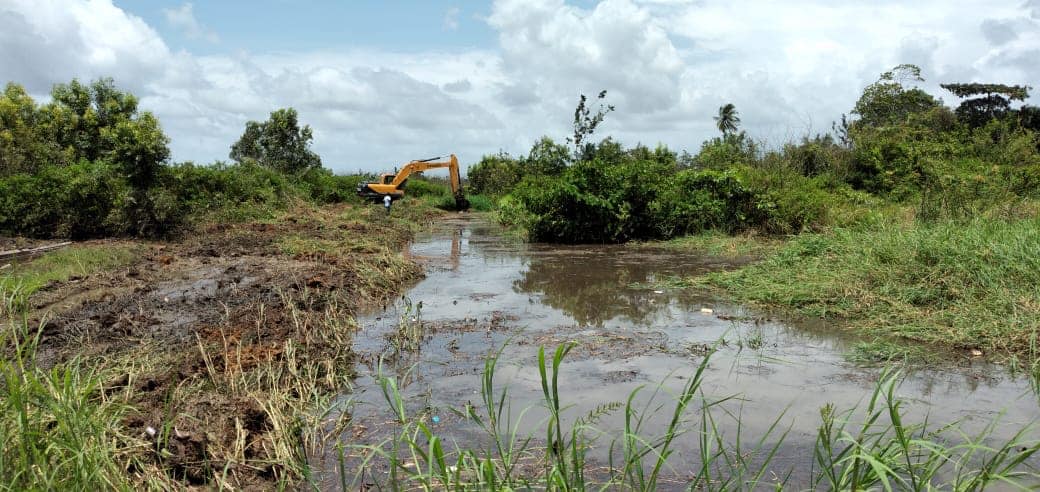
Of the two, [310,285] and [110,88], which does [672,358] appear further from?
[110,88]

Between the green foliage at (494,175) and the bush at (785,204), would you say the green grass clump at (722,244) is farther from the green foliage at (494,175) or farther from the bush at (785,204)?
the green foliage at (494,175)

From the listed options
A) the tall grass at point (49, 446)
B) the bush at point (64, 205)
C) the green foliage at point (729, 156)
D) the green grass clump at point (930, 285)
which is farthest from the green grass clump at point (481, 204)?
the tall grass at point (49, 446)

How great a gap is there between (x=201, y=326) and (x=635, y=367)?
387 cm

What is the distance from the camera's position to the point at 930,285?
6.67 metres

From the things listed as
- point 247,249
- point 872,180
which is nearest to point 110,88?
point 247,249

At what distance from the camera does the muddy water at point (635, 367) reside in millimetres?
4184

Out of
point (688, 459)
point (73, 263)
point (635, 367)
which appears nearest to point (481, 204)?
point (73, 263)

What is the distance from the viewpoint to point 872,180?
18094 mm

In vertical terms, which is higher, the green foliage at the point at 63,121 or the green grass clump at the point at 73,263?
the green foliage at the point at 63,121

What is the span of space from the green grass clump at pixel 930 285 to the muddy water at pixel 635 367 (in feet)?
1.42

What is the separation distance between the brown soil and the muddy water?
1.84 feet

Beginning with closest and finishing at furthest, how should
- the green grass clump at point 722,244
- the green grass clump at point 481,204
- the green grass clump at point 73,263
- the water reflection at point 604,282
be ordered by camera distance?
the water reflection at point 604,282 < the green grass clump at point 73,263 < the green grass clump at point 722,244 < the green grass clump at point 481,204

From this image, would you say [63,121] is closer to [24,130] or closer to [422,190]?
[24,130]

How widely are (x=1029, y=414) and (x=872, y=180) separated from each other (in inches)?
608
